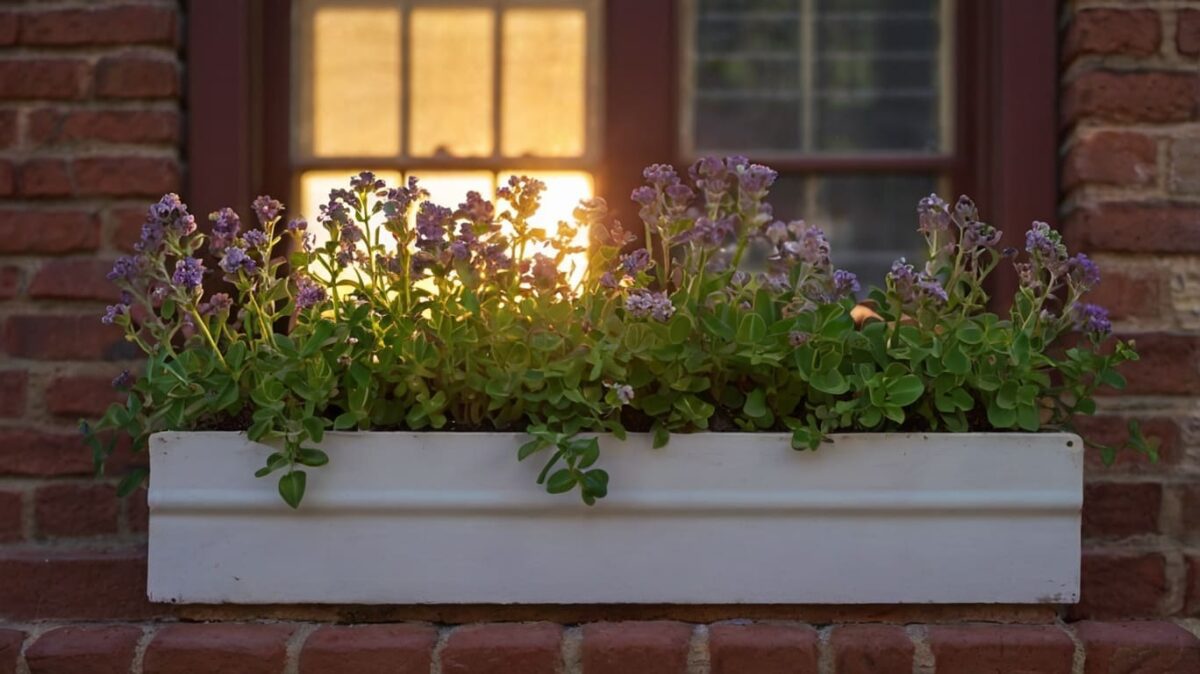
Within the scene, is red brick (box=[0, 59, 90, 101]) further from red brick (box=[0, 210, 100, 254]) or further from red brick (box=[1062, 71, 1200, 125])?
red brick (box=[1062, 71, 1200, 125])

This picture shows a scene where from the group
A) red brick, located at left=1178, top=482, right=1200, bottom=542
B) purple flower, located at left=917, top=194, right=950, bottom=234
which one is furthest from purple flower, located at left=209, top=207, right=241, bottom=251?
red brick, located at left=1178, top=482, right=1200, bottom=542

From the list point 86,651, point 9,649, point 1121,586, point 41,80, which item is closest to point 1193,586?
point 1121,586

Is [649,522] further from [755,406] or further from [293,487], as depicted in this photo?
[293,487]

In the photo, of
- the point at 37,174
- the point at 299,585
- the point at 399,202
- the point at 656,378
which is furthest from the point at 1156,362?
the point at 37,174

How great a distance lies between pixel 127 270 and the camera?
1295mm

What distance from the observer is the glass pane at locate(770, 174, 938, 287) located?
5.82ft

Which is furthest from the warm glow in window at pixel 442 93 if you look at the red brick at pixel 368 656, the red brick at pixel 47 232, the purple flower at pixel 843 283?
the red brick at pixel 368 656

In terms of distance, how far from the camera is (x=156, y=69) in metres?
1.59

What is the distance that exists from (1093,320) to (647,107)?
2.44 ft

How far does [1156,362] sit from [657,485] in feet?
2.49

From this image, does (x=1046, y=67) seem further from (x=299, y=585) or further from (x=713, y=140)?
(x=299, y=585)

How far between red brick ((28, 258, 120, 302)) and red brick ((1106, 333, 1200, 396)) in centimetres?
143

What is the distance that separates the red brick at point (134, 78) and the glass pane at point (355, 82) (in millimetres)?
271

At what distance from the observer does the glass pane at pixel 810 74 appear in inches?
70.7
